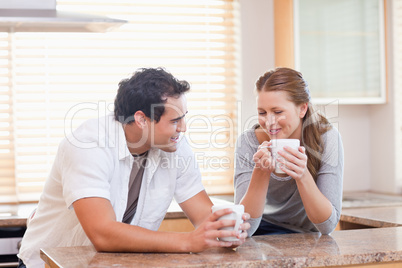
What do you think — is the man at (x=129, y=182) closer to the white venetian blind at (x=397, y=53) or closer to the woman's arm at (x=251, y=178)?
the woman's arm at (x=251, y=178)

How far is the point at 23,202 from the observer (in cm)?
315

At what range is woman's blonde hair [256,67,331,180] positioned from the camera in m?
2.12

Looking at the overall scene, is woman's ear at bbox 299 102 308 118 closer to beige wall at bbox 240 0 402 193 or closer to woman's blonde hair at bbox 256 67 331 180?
woman's blonde hair at bbox 256 67 331 180

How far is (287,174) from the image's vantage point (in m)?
2.02

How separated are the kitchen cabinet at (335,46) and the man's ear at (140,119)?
1.57 meters

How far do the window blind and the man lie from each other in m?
1.25

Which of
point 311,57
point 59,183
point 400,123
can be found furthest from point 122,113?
point 400,123

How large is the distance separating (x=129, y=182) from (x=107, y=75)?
1.41 m

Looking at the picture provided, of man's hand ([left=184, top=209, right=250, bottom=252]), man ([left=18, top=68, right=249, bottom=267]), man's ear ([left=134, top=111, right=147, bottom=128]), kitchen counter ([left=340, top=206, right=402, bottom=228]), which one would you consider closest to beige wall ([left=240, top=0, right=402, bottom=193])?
kitchen counter ([left=340, top=206, right=402, bottom=228])

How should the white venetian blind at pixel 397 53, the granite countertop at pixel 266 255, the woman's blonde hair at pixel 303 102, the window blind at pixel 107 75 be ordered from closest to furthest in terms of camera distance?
the granite countertop at pixel 266 255 → the woman's blonde hair at pixel 303 102 → the window blind at pixel 107 75 → the white venetian blind at pixel 397 53

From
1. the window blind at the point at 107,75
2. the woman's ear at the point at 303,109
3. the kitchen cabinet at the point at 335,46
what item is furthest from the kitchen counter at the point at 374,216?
the window blind at the point at 107,75

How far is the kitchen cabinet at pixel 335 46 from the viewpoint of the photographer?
3271 mm

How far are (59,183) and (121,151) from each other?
0.23 m

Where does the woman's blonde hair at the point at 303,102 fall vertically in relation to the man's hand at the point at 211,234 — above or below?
above
